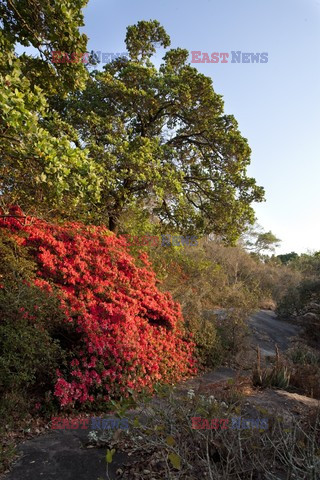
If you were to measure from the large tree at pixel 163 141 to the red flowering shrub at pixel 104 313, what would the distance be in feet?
4.40

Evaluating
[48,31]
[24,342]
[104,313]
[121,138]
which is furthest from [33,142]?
[121,138]

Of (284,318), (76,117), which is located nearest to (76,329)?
(76,117)

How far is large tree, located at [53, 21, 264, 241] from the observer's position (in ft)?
30.8

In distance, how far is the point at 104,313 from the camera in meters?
6.71

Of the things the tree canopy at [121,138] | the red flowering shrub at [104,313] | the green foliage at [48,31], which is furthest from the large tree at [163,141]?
the green foliage at [48,31]

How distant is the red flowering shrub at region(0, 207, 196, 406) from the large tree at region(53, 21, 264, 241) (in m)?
1.34

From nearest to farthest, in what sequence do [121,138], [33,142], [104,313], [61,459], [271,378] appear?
[61,459] → [33,142] → [271,378] → [104,313] → [121,138]

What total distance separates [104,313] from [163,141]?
716cm

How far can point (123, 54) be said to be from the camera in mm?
11406

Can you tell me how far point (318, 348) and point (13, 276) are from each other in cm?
1172

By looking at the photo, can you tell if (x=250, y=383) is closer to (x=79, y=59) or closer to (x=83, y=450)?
(x=83, y=450)

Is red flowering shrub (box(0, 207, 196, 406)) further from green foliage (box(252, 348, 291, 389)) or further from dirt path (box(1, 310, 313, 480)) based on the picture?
green foliage (box(252, 348, 291, 389))

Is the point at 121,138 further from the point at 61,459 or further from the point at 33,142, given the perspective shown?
the point at 61,459

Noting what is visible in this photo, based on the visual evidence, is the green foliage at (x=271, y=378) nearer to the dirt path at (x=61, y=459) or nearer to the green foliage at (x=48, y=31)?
the dirt path at (x=61, y=459)
